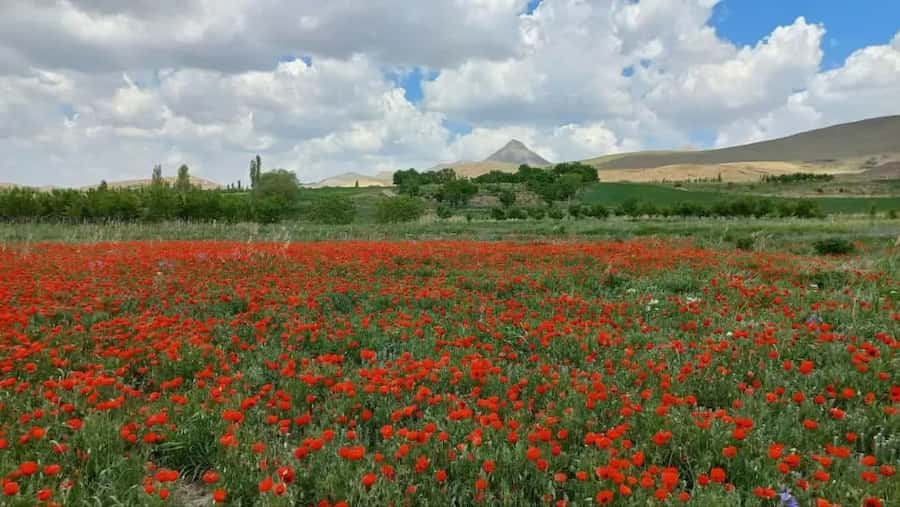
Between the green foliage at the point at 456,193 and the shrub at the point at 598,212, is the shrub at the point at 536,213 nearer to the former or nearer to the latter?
the shrub at the point at 598,212

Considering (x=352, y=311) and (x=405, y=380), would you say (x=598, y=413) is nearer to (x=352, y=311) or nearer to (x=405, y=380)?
(x=405, y=380)

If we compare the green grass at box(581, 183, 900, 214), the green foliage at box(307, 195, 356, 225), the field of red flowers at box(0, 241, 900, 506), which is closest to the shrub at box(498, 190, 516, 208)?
→ the green grass at box(581, 183, 900, 214)

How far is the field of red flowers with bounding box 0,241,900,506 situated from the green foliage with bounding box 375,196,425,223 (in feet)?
165

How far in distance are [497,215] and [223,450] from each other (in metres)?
65.7

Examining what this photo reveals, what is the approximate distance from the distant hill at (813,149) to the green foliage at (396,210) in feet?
446

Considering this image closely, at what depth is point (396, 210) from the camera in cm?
6041

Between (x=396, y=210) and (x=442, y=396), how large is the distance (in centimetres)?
5636

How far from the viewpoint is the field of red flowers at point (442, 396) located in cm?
337

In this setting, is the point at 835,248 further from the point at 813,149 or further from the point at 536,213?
the point at 813,149

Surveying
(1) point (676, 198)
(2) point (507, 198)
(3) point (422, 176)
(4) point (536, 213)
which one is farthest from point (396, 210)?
(3) point (422, 176)

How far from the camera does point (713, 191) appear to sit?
10544 cm

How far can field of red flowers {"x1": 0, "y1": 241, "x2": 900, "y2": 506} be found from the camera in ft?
11.0

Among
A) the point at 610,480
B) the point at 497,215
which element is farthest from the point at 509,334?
the point at 497,215

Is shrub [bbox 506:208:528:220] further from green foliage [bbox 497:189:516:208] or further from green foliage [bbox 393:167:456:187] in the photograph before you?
green foliage [bbox 393:167:456:187]
